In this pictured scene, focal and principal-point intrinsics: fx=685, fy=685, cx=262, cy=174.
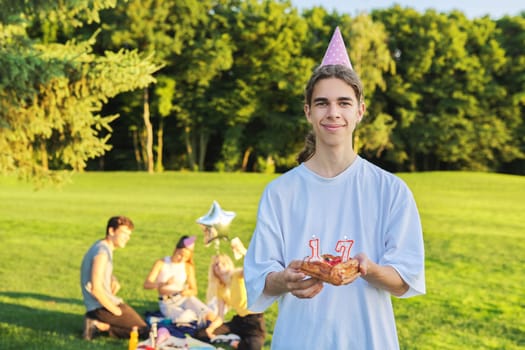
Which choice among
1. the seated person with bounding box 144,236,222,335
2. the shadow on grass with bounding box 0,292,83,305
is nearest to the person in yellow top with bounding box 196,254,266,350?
the seated person with bounding box 144,236,222,335

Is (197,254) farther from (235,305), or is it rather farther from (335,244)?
(335,244)

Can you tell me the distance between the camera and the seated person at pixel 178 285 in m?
7.57

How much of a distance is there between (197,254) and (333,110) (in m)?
12.0

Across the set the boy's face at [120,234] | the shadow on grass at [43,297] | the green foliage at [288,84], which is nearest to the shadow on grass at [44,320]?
the shadow on grass at [43,297]

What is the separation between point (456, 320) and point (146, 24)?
3898cm

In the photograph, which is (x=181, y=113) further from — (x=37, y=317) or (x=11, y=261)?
(x=37, y=317)

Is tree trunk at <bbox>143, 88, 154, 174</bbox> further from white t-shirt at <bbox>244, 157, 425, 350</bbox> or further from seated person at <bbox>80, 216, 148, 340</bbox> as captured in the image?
white t-shirt at <bbox>244, 157, 425, 350</bbox>

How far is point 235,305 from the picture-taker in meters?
7.25

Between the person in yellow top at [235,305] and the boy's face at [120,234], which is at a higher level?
the boy's face at [120,234]

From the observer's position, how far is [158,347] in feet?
21.7

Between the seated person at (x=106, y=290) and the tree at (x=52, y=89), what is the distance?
202cm

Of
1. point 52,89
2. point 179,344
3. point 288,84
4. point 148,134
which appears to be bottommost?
point 179,344

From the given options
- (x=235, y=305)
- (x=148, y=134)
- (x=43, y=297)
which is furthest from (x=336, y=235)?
(x=148, y=134)

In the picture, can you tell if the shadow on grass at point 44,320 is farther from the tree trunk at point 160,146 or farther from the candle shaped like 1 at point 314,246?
the tree trunk at point 160,146
